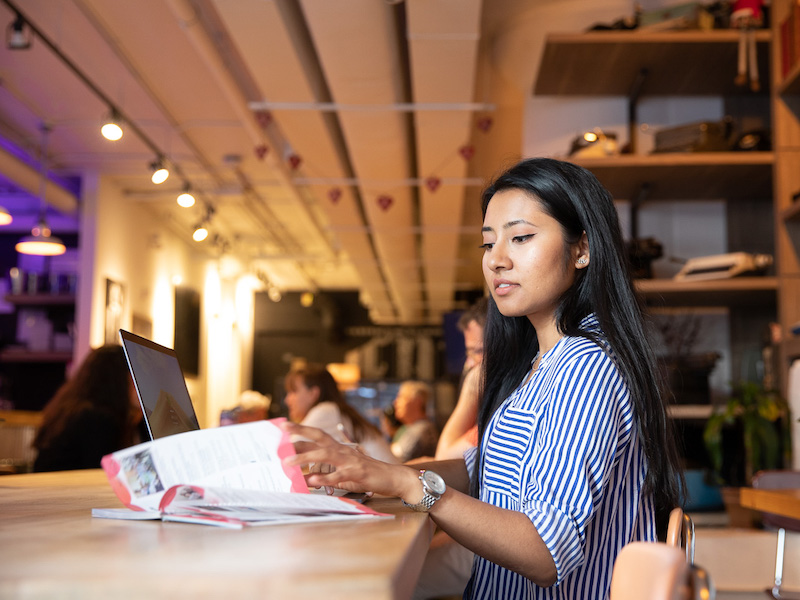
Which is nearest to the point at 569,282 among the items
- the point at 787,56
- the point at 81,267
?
the point at 787,56

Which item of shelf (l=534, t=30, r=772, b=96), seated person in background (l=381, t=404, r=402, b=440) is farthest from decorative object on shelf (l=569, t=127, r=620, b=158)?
seated person in background (l=381, t=404, r=402, b=440)

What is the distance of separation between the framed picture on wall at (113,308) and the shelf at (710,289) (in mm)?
6249

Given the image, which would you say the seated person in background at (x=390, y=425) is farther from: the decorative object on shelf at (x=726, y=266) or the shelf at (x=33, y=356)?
the decorative object on shelf at (x=726, y=266)

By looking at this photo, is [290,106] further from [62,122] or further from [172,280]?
[172,280]

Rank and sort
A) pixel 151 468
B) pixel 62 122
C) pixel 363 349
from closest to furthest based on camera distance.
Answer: pixel 151 468
pixel 62 122
pixel 363 349

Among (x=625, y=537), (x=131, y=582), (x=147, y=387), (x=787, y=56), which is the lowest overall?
(x=625, y=537)

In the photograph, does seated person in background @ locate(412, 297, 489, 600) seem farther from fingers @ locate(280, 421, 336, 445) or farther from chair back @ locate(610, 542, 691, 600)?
chair back @ locate(610, 542, 691, 600)

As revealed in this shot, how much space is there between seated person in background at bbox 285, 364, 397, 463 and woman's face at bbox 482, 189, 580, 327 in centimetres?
320

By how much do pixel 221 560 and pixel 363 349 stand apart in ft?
52.7

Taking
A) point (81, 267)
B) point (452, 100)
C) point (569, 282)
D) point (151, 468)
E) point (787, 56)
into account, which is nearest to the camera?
point (151, 468)

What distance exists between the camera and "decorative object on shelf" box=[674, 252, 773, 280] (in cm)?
404

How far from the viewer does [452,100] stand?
5.99 metres

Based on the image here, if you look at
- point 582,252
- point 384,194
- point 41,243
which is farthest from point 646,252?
point 41,243

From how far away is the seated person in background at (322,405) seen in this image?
183 inches
